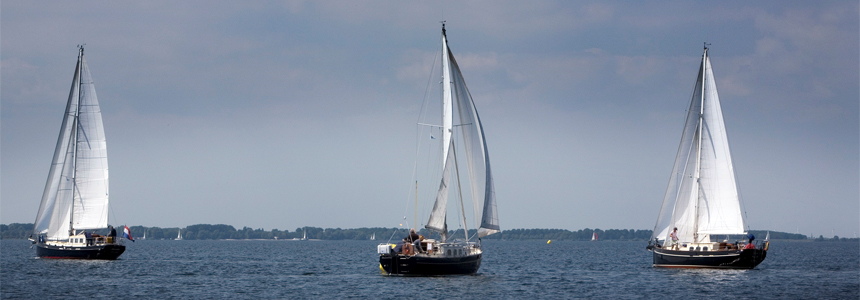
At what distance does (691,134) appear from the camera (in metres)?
61.2

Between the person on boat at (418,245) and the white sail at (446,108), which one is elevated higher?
the white sail at (446,108)

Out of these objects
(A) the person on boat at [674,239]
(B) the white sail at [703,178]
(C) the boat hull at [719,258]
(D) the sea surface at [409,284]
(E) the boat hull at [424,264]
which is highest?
(B) the white sail at [703,178]

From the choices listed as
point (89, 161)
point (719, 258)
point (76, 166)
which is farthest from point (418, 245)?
point (76, 166)

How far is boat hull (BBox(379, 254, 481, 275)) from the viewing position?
47.5 metres

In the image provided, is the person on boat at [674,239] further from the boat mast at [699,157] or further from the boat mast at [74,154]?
the boat mast at [74,154]

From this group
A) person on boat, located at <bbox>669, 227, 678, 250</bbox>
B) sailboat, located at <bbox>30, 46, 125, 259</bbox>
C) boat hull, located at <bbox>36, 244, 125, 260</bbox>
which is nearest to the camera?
person on boat, located at <bbox>669, 227, 678, 250</bbox>

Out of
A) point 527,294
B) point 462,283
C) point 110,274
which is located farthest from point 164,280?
point 527,294

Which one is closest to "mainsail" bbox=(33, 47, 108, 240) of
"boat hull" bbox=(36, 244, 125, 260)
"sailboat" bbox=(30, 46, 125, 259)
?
"sailboat" bbox=(30, 46, 125, 259)

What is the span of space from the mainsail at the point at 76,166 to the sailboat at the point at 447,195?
30400 mm

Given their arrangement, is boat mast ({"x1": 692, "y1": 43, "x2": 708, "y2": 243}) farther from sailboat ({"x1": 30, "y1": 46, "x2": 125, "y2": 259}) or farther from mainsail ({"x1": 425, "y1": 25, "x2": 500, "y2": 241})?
sailboat ({"x1": 30, "y1": 46, "x2": 125, "y2": 259})

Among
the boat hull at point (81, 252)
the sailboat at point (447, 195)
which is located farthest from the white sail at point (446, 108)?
the boat hull at point (81, 252)

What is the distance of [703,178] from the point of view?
60.9 m

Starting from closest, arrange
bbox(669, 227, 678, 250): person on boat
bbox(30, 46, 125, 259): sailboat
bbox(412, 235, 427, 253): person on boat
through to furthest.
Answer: bbox(412, 235, 427, 253): person on boat
bbox(669, 227, 678, 250): person on boat
bbox(30, 46, 125, 259): sailboat

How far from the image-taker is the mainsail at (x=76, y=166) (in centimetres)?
6756
